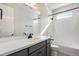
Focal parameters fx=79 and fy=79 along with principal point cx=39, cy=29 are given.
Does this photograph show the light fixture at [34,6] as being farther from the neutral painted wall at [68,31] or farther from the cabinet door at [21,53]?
the cabinet door at [21,53]

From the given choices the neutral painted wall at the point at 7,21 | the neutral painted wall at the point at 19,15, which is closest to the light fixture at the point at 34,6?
the neutral painted wall at the point at 19,15

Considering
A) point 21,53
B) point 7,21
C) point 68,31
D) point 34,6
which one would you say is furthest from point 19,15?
point 68,31

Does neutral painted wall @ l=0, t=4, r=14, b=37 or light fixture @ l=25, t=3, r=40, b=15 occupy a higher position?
light fixture @ l=25, t=3, r=40, b=15

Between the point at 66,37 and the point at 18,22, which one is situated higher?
the point at 18,22

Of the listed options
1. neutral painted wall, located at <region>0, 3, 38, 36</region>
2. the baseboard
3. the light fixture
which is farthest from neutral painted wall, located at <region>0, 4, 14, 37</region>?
the baseboard

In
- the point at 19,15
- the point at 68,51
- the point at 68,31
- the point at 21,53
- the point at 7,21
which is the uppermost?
the point at 19,15

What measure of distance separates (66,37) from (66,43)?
0.19m

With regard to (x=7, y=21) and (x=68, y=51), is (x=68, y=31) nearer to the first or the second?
(x=68, y=51)

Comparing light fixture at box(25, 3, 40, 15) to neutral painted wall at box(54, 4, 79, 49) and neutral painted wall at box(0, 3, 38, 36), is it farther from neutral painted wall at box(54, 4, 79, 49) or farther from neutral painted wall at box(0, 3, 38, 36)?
neutral painted wall at box(54, 4, 79, 49)

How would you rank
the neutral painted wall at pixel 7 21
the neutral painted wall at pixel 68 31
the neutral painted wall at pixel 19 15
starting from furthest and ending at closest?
the neutral painted wall at pixel 68 31, the neutral painted wall at pixel 19 15, the neutral painted wall at pixel 7 21

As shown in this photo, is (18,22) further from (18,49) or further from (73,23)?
(73,23)

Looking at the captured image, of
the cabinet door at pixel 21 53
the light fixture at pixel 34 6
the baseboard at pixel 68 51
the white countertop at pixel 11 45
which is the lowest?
the baseboard at pixel 68 51

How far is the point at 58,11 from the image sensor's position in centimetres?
266

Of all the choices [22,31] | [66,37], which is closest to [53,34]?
[66,37]
